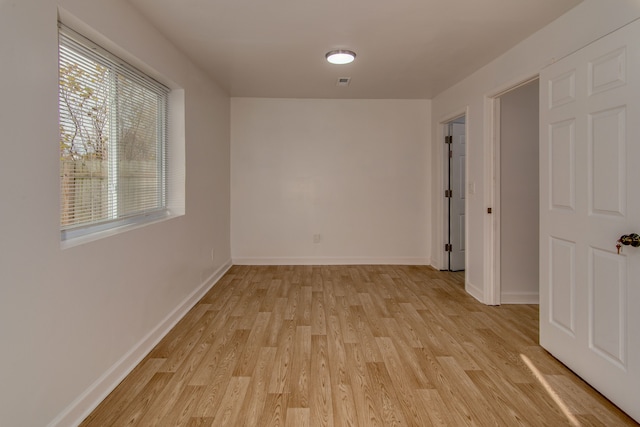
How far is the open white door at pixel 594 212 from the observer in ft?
6.42

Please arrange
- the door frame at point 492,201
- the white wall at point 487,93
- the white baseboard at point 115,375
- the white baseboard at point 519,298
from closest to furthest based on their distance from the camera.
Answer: the white baseboard at point 115,375, the white wall at point 487,93, the door frame at point 492,201, the white baseboard at point 519,298

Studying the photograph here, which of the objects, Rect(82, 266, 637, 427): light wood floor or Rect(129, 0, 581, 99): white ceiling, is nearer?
Rect(82, 266, 637, 427): light wood floor

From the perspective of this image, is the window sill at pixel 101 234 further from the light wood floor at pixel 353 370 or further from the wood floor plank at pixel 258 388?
the wood floor plank at pixel 258 388

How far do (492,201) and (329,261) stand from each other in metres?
2.51

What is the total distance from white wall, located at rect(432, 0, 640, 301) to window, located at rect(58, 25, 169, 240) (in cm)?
297

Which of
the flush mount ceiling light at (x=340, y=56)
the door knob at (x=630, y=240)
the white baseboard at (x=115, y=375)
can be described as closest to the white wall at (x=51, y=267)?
the white baseboard at (x=115, y=375)

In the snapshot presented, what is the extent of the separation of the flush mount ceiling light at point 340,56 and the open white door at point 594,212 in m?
1.55

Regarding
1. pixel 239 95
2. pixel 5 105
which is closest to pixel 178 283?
pixel 5 105

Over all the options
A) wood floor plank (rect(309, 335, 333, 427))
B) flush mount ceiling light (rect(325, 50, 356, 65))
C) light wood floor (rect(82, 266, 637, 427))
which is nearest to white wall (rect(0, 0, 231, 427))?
light wood floor (rect(82, 266, 637, 427))

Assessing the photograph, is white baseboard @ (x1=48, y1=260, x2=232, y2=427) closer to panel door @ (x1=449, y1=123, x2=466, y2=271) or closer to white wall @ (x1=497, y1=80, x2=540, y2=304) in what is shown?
white wall @ (x1=497, y1=80, x2=540, y2=304)

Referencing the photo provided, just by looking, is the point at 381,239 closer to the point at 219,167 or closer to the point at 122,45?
the point at 219,167

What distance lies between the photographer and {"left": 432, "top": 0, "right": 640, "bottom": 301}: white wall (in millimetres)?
2297

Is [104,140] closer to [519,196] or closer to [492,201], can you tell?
[492,201]

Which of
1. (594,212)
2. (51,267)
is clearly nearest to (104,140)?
(51,267)
